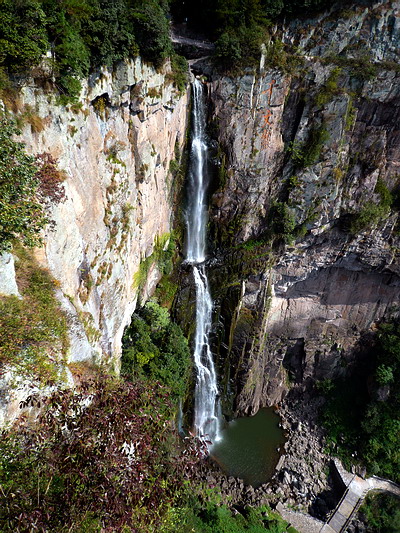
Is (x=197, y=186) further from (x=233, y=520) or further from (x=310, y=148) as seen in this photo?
(x=233, y=520)

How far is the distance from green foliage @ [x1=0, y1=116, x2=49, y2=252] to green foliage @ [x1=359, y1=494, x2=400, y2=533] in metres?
21.9

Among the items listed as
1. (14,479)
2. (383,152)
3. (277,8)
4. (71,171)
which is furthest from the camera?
(383,152)

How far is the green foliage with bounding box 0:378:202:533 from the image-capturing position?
396cm

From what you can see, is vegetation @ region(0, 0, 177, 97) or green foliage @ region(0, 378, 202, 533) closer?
green foliage @ region(0, 378, 202, 533)

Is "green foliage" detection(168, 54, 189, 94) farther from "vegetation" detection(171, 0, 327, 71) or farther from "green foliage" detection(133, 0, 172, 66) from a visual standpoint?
"vegetation" detection(171, 0, 327, 71)

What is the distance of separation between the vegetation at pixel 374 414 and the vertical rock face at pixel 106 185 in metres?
16.8

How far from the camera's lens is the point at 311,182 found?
17766 mm

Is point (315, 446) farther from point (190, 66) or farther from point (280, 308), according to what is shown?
point (190, 66)

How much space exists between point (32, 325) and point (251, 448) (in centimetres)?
1847

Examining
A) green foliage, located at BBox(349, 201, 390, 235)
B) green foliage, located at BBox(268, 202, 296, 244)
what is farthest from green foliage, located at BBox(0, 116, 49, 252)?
green foliage, located at BBox(349, 201, 390, 235)

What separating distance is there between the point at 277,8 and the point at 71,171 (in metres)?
15.1

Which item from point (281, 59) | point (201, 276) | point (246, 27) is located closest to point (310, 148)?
point (281, 59)

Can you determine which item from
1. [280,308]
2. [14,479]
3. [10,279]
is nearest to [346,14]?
[280,308]

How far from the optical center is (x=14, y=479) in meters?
4.17
